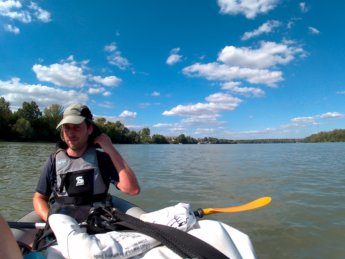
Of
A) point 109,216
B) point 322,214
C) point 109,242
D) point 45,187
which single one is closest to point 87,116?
point 45,187

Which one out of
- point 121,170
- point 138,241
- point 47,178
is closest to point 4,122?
point 47,178

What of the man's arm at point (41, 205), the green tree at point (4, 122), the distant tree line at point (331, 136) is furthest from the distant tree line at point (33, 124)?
the distant tree line at point (331, 136)

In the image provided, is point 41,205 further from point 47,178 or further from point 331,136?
point 331,136

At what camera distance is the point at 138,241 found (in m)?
1.85

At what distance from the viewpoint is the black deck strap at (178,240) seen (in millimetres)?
1703

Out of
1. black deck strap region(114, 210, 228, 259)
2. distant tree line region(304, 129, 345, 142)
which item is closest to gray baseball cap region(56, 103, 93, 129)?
black deck strap region(114, 210, 228, 259)

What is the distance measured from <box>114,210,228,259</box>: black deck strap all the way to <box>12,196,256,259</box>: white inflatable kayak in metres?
0.04

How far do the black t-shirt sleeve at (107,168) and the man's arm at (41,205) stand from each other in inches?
27.3

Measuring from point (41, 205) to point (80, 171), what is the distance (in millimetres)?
579

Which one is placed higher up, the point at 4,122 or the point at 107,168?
the point at 4,122

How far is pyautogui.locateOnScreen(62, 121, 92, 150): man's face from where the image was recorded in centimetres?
299

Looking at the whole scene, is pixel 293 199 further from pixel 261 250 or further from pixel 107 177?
pixel 107 177

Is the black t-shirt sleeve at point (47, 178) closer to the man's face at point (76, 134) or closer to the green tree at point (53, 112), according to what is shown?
the man's face at point (76, 134)

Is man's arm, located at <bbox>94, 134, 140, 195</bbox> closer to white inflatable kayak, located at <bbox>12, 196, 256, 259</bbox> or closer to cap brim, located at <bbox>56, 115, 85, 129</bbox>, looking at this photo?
cap brim, located at <bbox>56, 115, 85, 129</bbox>
